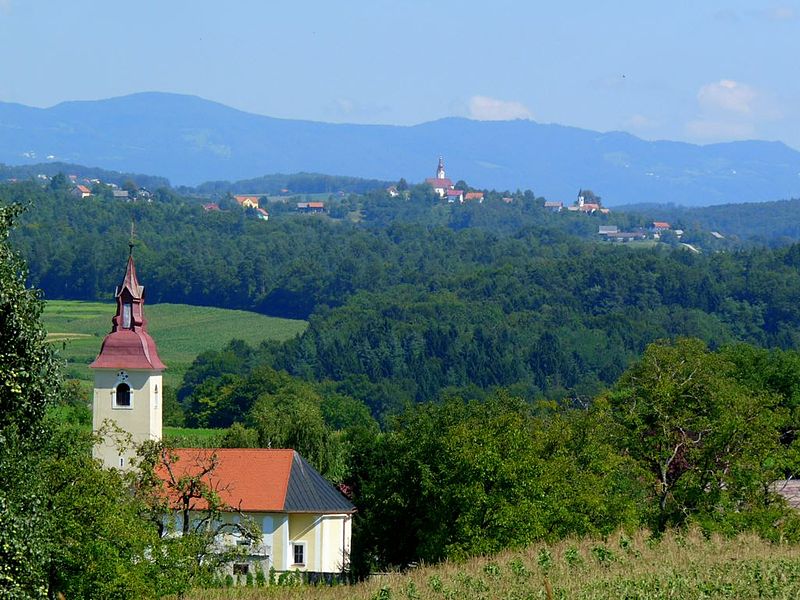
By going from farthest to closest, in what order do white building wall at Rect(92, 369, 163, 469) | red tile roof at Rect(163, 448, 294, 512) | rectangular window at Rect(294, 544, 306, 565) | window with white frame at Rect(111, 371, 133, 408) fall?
window with white frame at Rect(111, 371, 133, 408) → white building wall at Rect(92, 369, 163, 469) → rectangular window at Rect(294, 544, 306, 565) → red tile roof at Rect(163, 448, 294, 512)

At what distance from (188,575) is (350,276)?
543ft

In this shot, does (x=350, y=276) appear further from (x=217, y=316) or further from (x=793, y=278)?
(x=793, y=278)

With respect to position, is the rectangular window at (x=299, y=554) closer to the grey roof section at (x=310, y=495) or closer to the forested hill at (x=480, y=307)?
the grey roof section at (x=310, y=495)

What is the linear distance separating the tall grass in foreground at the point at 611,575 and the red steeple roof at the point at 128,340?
19.4m

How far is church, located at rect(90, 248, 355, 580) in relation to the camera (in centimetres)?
4869

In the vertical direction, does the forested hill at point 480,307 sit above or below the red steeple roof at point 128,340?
below

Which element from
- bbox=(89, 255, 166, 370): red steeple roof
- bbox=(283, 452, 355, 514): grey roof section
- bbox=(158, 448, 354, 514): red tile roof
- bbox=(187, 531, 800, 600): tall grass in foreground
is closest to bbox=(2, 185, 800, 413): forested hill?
bbox=(283, 452, 355, 514): grey roof section

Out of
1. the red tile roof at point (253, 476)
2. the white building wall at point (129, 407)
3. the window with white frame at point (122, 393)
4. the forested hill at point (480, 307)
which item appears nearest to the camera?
the red tile roof at point (253, 476)

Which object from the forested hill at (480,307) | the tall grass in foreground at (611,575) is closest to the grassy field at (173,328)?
the forested hill at (480,307)

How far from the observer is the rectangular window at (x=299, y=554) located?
48.6 m

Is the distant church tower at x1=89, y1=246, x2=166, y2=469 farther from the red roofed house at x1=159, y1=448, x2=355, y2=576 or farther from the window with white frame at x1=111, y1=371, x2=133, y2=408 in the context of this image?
the red roofed house at x1=159, y1=448, x2=355, y2=576

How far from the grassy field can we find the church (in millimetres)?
59176

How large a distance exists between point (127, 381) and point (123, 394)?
1.48 ft

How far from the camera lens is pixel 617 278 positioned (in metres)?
175
